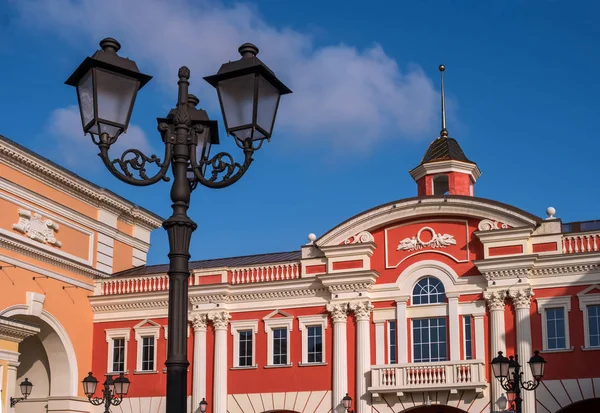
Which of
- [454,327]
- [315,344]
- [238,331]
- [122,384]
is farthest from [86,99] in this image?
[238,331]

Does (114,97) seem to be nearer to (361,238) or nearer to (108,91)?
(108,91)

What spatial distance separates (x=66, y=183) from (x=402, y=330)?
13250 mm

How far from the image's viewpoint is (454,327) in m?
31.0

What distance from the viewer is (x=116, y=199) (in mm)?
37406

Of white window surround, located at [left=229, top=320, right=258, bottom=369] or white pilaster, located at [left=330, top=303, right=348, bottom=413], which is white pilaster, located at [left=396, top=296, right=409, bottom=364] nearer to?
white pilaster, located at [left=330, top=303, right=348, bottom=413]

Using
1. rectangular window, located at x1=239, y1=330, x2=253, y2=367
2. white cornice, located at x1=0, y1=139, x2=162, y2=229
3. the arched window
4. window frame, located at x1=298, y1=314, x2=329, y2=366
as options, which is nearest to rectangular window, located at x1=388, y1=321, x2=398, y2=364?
the arched window

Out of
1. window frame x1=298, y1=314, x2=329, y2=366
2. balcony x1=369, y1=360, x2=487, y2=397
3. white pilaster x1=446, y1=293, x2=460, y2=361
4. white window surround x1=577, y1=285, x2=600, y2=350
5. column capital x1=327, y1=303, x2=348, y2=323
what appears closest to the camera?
white window surround x1=577, y1=285, x2=600, y2=350

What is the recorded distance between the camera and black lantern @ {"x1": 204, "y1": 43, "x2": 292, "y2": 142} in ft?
29.0

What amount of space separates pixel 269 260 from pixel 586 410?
13092 mm

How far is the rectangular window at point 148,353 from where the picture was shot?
34969 mm

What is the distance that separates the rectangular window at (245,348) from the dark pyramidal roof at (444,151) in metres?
9.10

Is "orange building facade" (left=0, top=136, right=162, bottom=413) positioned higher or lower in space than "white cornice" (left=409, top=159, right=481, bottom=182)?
lower

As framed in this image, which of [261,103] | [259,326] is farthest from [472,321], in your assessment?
[261,103]

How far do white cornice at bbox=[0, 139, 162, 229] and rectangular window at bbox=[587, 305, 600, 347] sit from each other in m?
18.3
